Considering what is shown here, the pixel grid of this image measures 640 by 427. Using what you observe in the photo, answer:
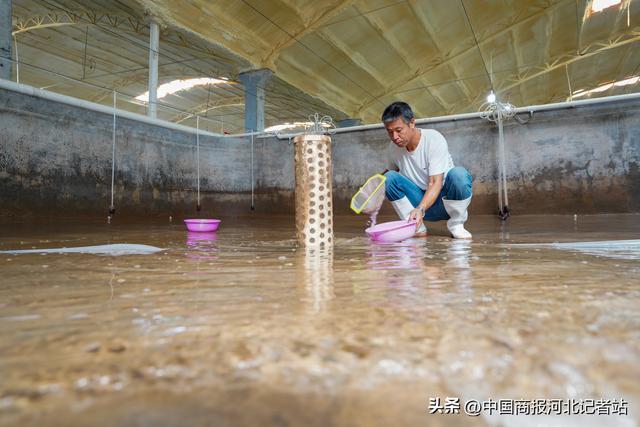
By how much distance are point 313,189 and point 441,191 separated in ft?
4.78

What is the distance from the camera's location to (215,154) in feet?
21.3

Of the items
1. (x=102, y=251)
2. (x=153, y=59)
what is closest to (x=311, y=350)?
(x=102, y=251)

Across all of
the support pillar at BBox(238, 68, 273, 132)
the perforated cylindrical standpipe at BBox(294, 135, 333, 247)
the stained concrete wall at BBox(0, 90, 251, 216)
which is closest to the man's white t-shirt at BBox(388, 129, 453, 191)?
the perforated cylindrical standpipe at BBox(294, 135, 333, 247)

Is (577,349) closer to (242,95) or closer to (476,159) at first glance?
(476,159)

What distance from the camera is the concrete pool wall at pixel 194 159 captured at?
4367 millimetres

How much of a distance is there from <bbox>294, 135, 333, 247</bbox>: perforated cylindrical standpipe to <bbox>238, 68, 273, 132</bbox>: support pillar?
8.33 meters

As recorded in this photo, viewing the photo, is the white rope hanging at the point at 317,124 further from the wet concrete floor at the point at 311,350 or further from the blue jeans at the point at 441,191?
the wet concrete floor at the point at 311,350

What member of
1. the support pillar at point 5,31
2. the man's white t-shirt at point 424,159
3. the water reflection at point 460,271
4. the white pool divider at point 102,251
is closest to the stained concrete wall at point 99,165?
the support pillar at point 5,31

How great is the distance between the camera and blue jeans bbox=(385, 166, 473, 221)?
2658 mm

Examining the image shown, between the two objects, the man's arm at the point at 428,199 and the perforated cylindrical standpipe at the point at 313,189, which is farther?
the man's arm at the point at 428,199

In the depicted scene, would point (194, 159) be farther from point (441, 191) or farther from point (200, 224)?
point (441, 191)

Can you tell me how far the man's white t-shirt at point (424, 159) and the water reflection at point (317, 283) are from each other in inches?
62.9

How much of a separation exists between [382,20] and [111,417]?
10.2 meters

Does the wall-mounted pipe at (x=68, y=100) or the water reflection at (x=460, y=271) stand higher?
the wall-mounted pipe at (x=68, y=100)
